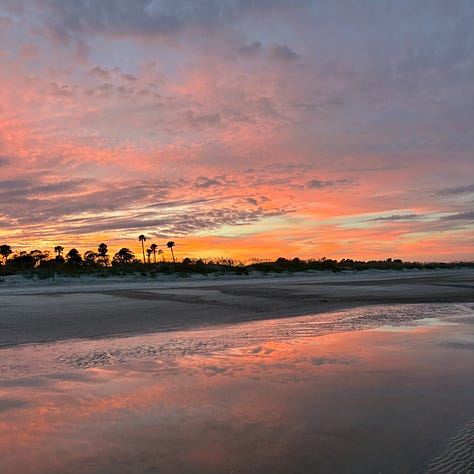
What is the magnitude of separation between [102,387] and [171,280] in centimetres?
3763

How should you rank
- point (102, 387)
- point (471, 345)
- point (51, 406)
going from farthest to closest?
point (471, 345) < point (102, 387) < point (51, 406)

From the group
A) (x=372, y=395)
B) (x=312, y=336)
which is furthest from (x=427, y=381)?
(x=312, y=336)

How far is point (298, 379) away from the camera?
23.8ft

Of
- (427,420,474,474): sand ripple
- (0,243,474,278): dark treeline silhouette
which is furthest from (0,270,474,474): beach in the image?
(0,243,474,278): dark treeline silhouette

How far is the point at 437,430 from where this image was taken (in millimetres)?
4953

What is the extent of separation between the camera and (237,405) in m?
5.96

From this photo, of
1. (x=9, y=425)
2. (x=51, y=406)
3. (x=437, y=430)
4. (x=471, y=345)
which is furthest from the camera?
(x=471, y=345)

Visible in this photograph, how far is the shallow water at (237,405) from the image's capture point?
4.38m

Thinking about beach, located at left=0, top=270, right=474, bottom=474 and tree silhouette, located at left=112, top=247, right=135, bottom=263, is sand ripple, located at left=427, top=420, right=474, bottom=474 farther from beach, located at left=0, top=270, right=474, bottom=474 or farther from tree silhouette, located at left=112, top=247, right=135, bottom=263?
tree silhouette, located at left=112, top=247, right=135, bottom=263

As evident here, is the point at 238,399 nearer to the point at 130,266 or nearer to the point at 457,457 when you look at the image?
the point at 457,457

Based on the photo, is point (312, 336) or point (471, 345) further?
point (312, 336)

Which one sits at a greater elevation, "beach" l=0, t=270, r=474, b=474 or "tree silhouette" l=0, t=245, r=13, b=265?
"tree silhouette" l=0, t=245, r=13, b=265

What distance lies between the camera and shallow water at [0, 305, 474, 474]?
438 cm

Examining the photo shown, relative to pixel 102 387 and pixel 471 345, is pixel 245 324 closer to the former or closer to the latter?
pixel 471 345
